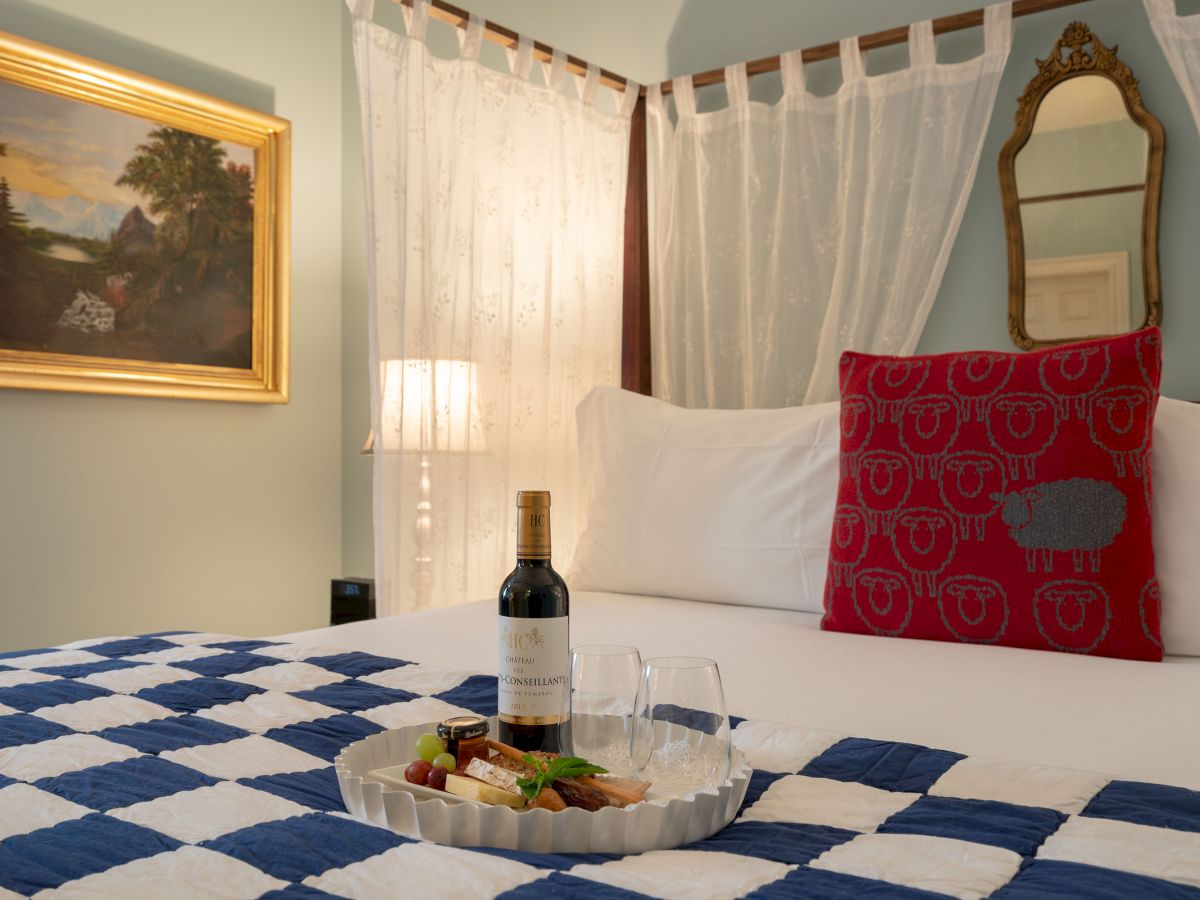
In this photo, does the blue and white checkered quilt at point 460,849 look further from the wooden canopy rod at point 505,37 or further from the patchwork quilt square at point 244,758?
the wooden canopy rod at point 505,37

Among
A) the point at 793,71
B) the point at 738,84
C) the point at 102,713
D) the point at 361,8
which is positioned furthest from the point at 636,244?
the point at 102,713

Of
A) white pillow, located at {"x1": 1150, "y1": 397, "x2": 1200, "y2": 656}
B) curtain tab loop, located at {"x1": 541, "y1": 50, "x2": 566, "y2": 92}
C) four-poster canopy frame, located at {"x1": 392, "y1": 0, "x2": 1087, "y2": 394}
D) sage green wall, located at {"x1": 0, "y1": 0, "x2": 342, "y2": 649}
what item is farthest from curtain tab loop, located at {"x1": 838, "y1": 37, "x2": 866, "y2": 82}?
sage green wall, located at {"x1": 0, "y1": 0, "x2": 342, "y2": 649}

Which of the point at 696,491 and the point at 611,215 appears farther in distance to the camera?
the point at 611,215

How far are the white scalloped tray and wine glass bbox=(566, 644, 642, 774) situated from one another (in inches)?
3.7

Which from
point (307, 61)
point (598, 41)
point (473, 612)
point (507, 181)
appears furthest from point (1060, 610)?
point (307, 61)

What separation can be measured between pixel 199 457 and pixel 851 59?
223 cm

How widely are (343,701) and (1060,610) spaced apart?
107 cm

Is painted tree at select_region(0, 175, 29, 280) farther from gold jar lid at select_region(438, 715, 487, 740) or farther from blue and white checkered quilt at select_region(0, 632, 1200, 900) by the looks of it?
gold jar lid at select_region(438, 715, 487, 740)

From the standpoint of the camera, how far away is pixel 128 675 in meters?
1.44

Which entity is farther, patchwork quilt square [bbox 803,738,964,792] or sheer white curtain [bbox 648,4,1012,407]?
sheer white curtain [bbox 648,4,1012,407]

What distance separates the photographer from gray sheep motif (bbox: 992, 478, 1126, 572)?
1.66m

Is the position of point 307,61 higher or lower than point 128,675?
higher

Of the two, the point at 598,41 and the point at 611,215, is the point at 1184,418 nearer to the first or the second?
the point at 611,215

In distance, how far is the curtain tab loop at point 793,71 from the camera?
270 centimetres
